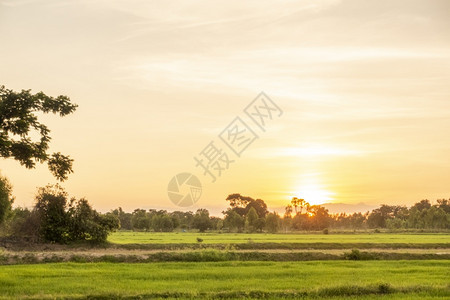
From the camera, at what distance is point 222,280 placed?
64.7ft

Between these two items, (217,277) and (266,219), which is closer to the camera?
(217,277)

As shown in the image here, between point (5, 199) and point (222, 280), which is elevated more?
point (5, 199)

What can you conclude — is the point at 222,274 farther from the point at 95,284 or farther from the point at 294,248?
the point at 294,248

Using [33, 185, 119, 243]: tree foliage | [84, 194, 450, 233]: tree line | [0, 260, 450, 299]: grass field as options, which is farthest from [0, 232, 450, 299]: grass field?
[84, 194, 450, 233]: tree line

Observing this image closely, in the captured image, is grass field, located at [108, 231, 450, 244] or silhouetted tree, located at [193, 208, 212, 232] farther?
silhouetted tree, located at [193, 208, 212, 232]

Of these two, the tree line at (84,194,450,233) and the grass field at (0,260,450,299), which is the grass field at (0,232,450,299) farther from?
the tree line at (84,194,450,233)

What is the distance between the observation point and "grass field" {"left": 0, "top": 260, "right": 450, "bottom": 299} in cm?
1672

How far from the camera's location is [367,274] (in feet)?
73.3

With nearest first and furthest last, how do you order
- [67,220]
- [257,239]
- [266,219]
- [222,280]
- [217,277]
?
1. [222,280]
2. [217,277]
3. [67,220]
4. [257,239]
5. [266,219]

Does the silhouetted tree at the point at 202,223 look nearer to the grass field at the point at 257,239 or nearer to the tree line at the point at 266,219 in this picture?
the tree line at the point at 266,219

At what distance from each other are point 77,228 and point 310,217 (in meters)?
80.4

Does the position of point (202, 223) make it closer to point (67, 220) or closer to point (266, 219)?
point (266, 219)

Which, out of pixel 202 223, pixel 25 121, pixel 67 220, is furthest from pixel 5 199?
pixel 202 223

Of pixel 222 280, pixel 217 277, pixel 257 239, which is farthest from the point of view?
pixel 257 239
